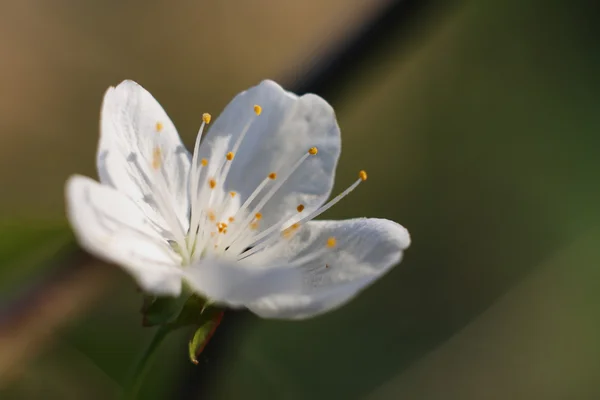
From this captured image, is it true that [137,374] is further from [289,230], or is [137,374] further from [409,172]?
[409,172]

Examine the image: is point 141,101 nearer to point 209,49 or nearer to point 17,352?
point 17,352

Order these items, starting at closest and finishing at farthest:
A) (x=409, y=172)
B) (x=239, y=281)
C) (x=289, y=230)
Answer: (x=239, y=281) < (x=289, y=230) < (x=409, y=172)

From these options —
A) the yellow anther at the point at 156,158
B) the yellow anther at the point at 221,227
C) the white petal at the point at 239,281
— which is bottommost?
the yellow anther at the point at 221,227

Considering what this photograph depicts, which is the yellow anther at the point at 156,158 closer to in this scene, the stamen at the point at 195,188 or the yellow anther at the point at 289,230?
the stamen at the point at 195,188

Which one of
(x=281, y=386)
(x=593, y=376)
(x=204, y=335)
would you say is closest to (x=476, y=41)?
(x=593, y=376)

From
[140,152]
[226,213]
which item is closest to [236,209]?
[226,213]

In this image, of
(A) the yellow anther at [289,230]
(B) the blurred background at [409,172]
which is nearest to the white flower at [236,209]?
(A) the yellow anther at [289,230]
